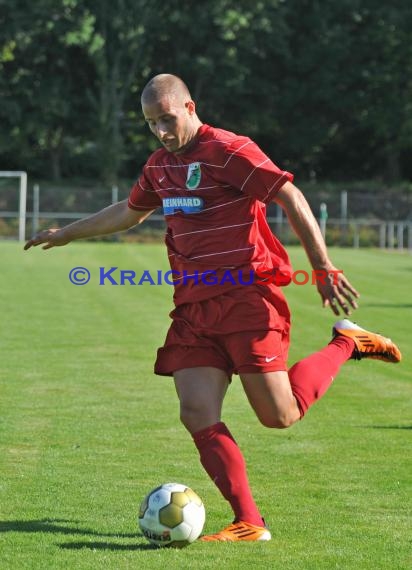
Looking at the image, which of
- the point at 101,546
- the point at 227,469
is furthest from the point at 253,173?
the point at 101,546

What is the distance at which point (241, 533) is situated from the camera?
5414 millimetres

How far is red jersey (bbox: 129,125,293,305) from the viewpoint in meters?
5.61

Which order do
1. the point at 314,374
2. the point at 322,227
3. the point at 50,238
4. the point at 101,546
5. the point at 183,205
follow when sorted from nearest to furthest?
1. the point at 101,546
2. the point at 183,205
3. the point at 314,374
4. the point at 50,238
5. the point at 322,227

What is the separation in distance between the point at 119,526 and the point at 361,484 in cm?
163

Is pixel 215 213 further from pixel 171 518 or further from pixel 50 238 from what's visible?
pixel 171 518

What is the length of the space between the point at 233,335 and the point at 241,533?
924 millimetres

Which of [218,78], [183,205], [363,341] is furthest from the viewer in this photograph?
[218,78]

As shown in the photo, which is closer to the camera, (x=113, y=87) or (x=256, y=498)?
(x=256, y=498)

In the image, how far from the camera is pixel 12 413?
9.01 metres

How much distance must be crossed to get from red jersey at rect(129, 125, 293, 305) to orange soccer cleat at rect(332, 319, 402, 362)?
1.06 meters

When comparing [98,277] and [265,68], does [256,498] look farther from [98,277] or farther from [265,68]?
[265,68]

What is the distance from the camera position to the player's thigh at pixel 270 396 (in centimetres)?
563

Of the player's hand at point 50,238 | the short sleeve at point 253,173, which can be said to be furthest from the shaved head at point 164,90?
the player's hand at point 50,238

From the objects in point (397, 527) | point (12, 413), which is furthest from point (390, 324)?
point (397, 527)
